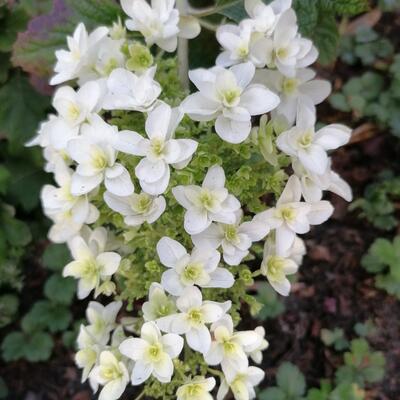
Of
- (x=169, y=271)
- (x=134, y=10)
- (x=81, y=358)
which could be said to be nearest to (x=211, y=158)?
(x=169, y=271)

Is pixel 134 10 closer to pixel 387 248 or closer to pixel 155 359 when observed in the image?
pixel 155 359

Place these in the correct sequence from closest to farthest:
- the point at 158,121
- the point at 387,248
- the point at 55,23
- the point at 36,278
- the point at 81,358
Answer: the point at 158,121 → the point at 81,358 → the point at 55,23 → the point at 387,248 → the point at 36,278

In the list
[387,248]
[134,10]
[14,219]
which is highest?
[134,10]

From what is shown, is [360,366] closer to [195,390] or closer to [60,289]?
[195,390]

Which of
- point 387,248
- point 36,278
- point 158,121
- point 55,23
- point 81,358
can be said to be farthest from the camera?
point 36,278

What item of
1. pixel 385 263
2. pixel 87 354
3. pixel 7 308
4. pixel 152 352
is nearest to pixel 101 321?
pixel 87 354

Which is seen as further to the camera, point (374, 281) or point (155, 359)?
point (374, 281)

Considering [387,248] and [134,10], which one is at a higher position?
[134,10]
